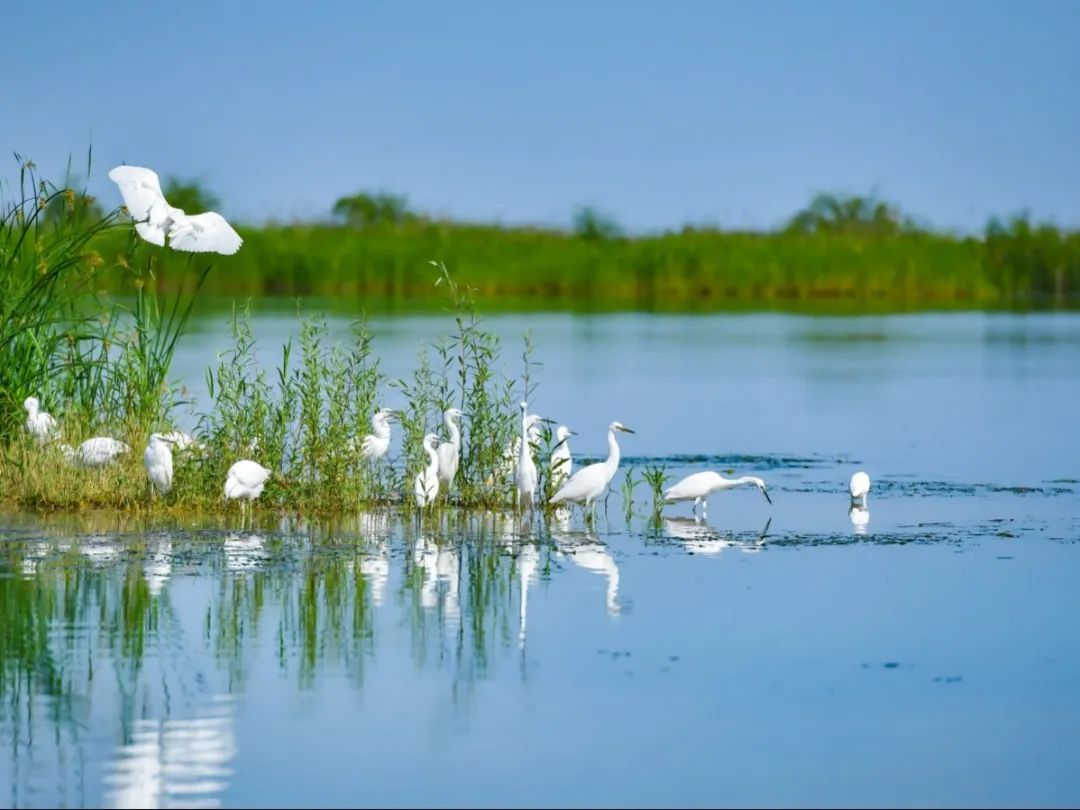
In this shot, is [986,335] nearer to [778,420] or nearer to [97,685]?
[778,420]

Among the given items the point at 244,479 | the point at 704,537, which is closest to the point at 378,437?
the point at 244,479

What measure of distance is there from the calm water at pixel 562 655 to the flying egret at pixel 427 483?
22cm

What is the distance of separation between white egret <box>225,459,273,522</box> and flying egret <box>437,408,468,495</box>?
121 centimetres

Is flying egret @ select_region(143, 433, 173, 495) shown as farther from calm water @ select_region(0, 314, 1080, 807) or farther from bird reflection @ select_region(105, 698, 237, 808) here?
bird reflection @ select_region(105, 698, 237, 808)

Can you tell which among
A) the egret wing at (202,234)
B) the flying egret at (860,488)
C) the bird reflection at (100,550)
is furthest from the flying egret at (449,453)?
the flying egret at (860,488)

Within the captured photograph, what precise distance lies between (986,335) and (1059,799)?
3220 centimetres

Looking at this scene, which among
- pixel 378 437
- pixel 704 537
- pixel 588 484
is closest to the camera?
pixel 704 537

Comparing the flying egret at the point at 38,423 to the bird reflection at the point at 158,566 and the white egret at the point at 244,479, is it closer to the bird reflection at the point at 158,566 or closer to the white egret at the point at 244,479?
the white egret at the point at 244,479

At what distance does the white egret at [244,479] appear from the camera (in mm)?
11344

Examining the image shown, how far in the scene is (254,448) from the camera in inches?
472

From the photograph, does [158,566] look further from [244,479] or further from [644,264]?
[644,264]

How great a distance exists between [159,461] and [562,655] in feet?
13.2

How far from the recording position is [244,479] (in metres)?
11.4

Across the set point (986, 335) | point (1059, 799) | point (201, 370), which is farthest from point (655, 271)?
point (1059, 799)
